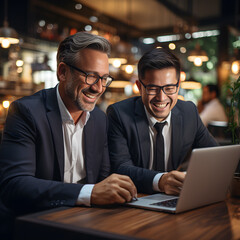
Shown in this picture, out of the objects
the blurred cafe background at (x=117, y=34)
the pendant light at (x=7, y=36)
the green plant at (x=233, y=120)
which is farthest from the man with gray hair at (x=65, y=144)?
the blurred cafe background at (x=117, y=34)

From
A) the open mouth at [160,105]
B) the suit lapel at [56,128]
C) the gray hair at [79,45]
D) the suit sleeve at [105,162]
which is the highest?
the gray hair at [79,45]

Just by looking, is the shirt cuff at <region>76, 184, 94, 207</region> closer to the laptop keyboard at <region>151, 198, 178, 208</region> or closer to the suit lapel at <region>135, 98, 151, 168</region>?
the laptop keyboard at <region>151, 198, 178, 208</region>

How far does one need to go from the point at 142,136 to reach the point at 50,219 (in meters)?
0.97

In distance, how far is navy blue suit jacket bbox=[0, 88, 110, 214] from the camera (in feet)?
4.53

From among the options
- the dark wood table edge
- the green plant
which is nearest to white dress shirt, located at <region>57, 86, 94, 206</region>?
the dark wood table edge

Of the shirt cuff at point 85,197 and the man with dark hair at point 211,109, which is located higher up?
the man with dark hair at point 211,109

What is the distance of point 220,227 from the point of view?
110cm

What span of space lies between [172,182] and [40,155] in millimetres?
624

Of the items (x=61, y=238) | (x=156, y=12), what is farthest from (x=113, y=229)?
(x=156, y=12)

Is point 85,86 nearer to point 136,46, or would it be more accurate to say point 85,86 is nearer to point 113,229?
point 113,229

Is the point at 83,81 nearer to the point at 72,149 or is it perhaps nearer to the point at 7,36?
the point at 72,149

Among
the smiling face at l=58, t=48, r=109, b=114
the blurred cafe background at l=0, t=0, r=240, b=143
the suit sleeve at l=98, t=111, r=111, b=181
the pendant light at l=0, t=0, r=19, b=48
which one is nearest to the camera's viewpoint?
the smiling face at l=58, t=48, r=109, b=114

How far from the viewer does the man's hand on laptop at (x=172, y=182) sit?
1.52 metres

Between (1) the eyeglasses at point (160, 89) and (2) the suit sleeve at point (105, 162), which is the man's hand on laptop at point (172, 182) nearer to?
(2) the suit sleeve at point (105, 162)
